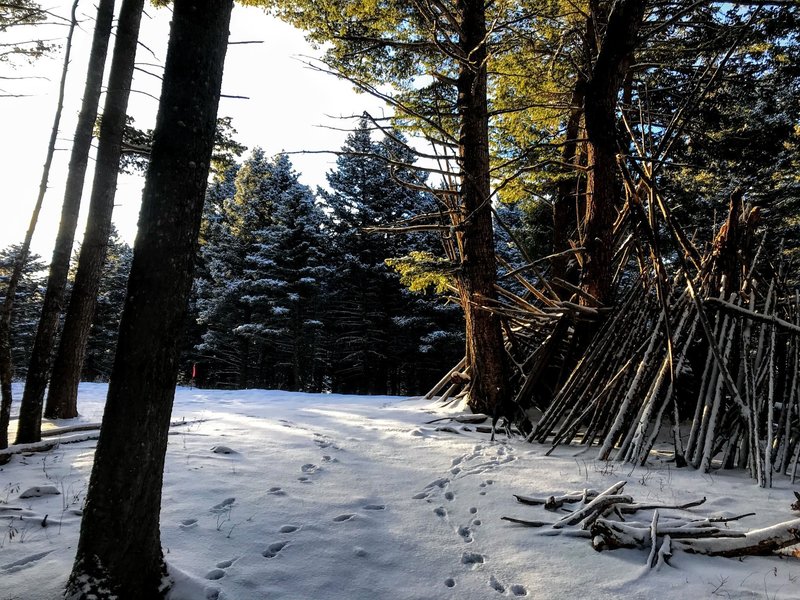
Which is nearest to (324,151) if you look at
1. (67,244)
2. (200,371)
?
(67,244)

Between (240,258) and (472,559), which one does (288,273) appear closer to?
(240,258)

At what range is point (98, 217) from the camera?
659 centimetres

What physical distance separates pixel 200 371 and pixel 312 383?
706cm

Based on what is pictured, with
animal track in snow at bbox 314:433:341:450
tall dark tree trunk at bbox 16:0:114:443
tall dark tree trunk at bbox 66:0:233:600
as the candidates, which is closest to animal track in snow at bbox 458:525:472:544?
tall dark tree trunk at bbox 66:0:233:600

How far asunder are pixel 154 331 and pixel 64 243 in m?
4.89

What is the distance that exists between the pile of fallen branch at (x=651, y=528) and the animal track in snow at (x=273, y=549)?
51.4 inches

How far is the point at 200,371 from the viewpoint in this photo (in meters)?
27.3

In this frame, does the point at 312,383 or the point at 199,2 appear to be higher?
the point at 199,2

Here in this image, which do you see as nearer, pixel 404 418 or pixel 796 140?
pixel 404 418

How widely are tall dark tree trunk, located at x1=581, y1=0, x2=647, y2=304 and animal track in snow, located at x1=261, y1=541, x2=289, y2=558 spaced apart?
493cm

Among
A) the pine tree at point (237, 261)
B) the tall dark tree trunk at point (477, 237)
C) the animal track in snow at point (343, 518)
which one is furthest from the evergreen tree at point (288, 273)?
the animal track in snow at point (343, 518)

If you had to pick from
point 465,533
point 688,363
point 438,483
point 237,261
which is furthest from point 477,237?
point 237,261

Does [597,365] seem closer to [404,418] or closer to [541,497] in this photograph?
[541,497]

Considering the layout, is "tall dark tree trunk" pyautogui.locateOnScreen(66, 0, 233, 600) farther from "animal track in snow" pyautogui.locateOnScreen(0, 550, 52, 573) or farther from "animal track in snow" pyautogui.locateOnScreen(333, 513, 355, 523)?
"animal track in snow" pyautogui.locateOnScreen(333, 513, 355, 523)
